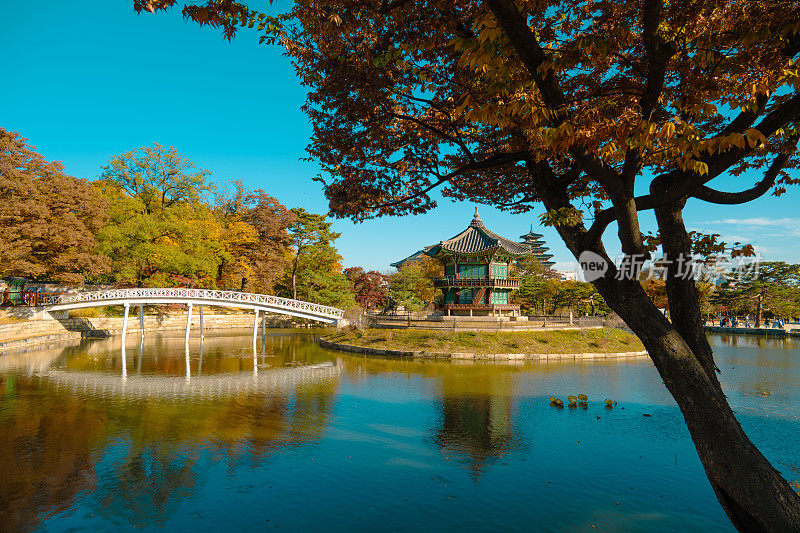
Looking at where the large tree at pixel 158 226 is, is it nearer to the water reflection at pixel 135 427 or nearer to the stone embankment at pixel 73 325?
the stone embankment at pixel 73 325

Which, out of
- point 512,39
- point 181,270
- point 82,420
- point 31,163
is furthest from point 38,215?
point 512,39

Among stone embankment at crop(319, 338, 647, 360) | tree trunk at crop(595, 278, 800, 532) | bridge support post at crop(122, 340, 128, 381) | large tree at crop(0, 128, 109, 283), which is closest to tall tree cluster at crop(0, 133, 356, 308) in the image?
large tree at crop(0, 128, 109, 283)

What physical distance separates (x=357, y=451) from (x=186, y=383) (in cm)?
1066

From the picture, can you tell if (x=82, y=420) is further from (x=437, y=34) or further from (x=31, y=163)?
(x=31, y=163)

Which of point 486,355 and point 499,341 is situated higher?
point 499,341

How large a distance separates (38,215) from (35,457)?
25613 mm

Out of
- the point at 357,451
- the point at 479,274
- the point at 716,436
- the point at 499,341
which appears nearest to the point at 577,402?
the point at 357,451

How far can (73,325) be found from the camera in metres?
32.4

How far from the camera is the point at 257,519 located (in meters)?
7.01

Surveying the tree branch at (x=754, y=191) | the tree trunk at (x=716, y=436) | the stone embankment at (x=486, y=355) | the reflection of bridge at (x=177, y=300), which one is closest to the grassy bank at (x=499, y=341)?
the stone embankment at (x=486, y=355)

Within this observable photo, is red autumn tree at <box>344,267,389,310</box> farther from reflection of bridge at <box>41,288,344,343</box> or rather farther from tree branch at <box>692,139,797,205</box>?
tree branch at <box>692,139,797,205</box>

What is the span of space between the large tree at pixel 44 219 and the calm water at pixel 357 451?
11.8 meters

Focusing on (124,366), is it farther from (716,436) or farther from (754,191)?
(754,191)

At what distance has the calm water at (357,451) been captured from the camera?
723cm
